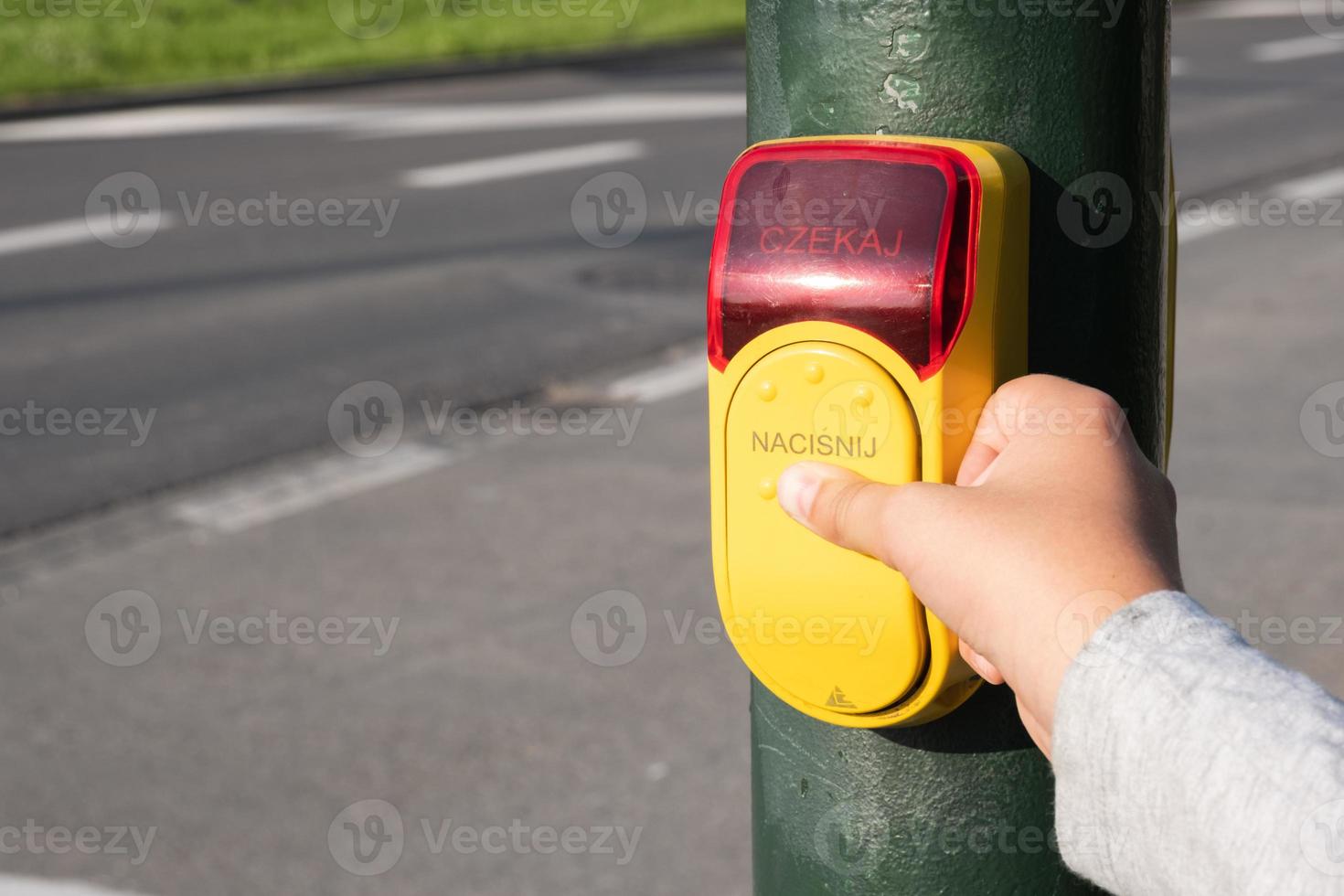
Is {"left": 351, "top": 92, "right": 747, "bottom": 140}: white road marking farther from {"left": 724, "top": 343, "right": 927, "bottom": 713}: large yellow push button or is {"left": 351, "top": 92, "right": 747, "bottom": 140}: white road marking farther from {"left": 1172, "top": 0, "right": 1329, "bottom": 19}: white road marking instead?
{"left": 724, "top": 343, "right": 927, "bottom": 713}: large yellow push button

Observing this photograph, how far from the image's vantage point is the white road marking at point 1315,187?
10.1m

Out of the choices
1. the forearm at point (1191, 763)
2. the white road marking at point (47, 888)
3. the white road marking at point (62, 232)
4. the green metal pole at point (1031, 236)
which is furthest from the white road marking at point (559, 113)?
the forearm at point (1191, 763)

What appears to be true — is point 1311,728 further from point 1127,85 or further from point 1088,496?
point 1127,85

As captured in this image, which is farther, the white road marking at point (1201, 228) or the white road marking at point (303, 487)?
the white road marking at point (1201, 228)

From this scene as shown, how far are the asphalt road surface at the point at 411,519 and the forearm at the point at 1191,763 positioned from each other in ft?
8.22

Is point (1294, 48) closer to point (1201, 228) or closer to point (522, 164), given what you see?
point (1201, 228)

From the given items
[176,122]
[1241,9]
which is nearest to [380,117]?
[176,122]

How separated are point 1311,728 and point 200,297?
798cm

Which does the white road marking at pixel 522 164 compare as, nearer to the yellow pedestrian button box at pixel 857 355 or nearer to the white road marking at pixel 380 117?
the white road marking at pixel 380 117

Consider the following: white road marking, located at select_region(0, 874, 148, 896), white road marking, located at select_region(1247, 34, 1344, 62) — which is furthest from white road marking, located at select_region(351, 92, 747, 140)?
white road marking, located at select_region(0, 874, 148, 896)

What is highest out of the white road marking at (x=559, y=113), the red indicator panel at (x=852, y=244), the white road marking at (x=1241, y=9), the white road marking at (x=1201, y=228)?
the red indicator panel at (x=852, y=244)

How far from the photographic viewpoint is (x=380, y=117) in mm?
14445

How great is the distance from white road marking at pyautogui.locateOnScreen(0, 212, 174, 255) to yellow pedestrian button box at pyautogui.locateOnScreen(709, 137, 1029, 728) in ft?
30.0

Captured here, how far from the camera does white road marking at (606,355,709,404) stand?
22.0 ft
